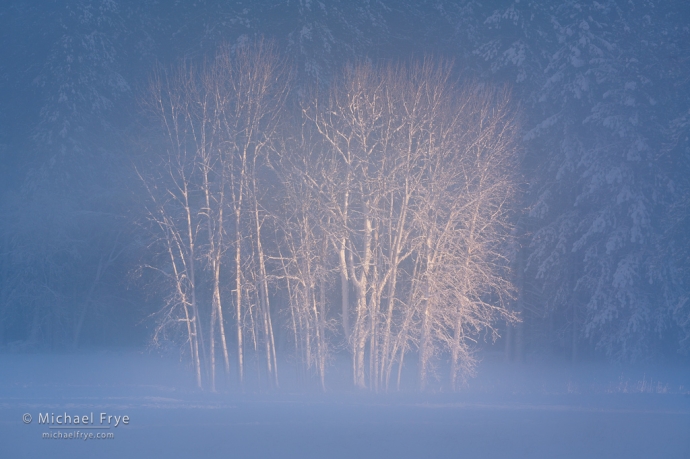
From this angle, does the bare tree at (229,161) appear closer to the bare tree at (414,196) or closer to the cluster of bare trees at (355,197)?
the cluster of bare trees at (355,197)

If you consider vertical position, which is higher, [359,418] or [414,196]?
[414,196]

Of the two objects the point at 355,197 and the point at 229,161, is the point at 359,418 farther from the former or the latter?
the point at 229,161

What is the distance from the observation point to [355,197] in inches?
794

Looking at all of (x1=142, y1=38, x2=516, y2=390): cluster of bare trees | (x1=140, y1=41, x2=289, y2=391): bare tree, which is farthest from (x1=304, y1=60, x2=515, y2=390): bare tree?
(x1=140, y1=41, x2=289, y2=391): bare tree

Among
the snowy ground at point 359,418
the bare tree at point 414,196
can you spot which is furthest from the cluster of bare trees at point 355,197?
the snowy ground at point 359,418

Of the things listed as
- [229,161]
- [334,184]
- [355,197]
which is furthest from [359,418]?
[229,161]

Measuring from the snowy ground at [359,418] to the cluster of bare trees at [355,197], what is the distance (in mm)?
2175

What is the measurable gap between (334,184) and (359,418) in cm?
707

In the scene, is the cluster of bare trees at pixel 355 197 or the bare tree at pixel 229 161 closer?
the cluster of bare trees at pixel 355 197

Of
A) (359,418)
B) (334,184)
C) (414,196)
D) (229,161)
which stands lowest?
(359,418)

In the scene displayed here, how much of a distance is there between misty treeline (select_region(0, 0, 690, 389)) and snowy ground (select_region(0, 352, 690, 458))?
210 centimetres

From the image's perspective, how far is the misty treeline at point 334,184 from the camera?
65.5 feet

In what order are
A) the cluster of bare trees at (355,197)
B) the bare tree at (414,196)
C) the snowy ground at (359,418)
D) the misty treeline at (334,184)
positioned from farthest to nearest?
the misty treeline at (334,184)
the cluster of bare trees at (355,197)
the bare tree at (414,196)
the snowy ground at (359,418)

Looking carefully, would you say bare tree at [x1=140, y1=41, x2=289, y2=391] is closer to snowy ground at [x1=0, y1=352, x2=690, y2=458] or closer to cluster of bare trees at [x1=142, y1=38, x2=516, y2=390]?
cluster of bare trees at [x1=142, y1=38, x2=516, y2=390]
